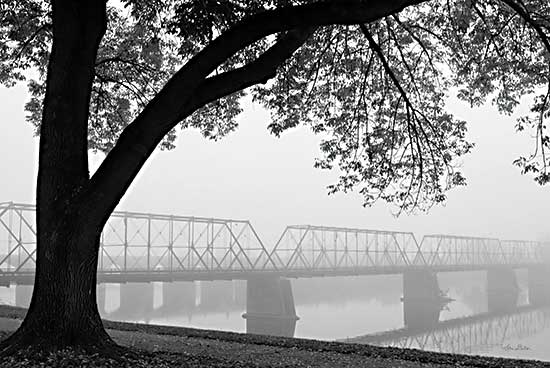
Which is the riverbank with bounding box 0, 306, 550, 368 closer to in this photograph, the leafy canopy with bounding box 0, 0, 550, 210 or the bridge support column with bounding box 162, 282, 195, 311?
the leafy canopy with bounding box 0, 0, 550, 210

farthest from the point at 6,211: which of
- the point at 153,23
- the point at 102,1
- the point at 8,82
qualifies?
the point at 102,1

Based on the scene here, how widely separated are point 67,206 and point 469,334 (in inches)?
1968

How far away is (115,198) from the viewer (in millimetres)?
8828

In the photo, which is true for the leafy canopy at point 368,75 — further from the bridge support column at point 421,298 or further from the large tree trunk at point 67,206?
the bridge support column at point 421,298

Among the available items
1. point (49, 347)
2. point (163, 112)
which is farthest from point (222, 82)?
point (49, 347)

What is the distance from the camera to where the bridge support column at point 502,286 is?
311 ft

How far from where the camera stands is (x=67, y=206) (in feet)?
28.5

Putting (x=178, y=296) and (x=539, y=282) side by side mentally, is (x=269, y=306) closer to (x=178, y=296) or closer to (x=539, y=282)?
(x=178, y=296)

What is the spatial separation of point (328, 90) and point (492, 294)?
318 feet

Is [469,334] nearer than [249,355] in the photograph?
No

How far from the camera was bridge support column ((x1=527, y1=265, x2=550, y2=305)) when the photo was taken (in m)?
106

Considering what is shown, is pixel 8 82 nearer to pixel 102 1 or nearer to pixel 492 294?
pixel 102 1

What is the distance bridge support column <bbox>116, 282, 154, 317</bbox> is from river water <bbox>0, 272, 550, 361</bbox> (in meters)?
0.31

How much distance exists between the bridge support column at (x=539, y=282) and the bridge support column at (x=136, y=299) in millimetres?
66520
